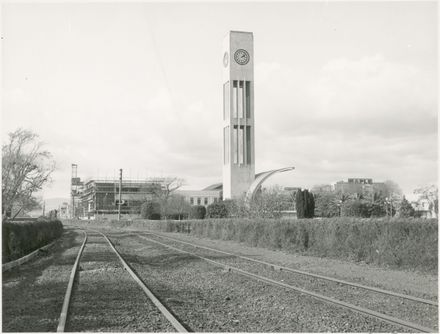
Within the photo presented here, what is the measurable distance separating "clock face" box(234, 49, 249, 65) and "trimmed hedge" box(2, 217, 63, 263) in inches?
2029

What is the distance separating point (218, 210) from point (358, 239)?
131 ft

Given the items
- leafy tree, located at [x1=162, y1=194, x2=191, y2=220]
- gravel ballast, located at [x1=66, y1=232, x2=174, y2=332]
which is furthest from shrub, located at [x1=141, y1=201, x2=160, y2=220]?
gravel ballast, located at [x1=66, y1=232, x2=174, y2=332]

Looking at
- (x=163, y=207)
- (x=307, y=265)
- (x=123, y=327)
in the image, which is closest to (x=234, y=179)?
(x=163, y=207)

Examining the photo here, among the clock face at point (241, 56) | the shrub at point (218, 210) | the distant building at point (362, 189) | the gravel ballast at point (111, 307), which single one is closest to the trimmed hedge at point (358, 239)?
the gravel ballast at point (111, 307)

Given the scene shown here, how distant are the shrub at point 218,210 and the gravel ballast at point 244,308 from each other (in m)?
43.1

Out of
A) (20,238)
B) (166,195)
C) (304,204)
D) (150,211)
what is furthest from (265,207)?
(166,195)

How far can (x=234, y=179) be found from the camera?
77.6m

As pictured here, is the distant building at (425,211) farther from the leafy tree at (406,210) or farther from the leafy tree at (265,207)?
the leafy tree at (265,207)

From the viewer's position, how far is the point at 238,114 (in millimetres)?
78938

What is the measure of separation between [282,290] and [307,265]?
6.86m

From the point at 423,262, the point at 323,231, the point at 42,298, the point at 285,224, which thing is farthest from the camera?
the point at 285,224

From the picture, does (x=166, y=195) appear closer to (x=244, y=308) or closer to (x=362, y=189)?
(x=362, y=189)

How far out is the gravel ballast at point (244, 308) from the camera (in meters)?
7.56

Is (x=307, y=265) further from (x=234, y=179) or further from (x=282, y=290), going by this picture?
(x=234, y=179)
